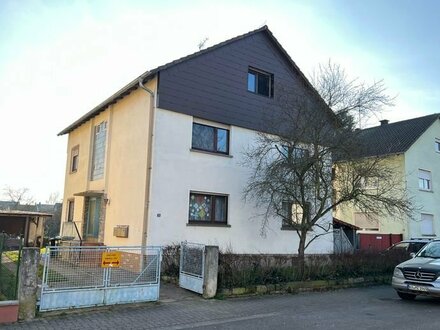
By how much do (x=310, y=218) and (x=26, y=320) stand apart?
954 cm

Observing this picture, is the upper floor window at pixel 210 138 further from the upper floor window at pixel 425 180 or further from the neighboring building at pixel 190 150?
the upper floor window at pixel 425 180

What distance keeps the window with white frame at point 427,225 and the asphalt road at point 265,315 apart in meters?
17.3

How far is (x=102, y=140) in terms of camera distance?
18750 mm

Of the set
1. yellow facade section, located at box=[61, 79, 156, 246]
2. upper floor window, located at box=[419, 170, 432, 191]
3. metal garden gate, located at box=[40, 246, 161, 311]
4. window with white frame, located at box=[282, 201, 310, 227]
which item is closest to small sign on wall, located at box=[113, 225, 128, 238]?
yellow facade section, located at box=[61, 79, 156, 246]

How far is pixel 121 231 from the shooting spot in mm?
15070

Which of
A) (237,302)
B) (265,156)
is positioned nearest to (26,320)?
(237,302)

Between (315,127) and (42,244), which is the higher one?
(315,127)

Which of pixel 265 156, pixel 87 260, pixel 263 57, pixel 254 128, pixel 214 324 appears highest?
pixel 263 57

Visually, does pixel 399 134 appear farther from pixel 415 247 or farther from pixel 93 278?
pixel 93 278

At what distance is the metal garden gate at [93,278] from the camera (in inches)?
340

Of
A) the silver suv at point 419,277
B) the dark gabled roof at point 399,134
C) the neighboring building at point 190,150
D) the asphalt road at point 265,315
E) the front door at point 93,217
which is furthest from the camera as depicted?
the dark gabled roof at point 399,134

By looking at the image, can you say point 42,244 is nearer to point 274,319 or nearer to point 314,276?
point 314,276

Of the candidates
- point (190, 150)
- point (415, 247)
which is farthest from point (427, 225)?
point (190, 150)

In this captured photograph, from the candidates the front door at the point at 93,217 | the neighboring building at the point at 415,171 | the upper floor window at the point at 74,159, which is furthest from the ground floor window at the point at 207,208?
the neighboring building at the point at 415,171
